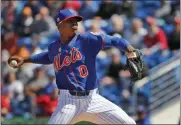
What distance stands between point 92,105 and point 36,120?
400 cm

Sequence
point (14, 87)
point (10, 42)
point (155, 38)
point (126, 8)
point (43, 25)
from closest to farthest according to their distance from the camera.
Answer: point (14, 87) < point (155, 38) < point (10, 42) < point (43, 25) < point (126, 8)

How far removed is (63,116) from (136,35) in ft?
21.1

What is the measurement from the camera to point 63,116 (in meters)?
6.45

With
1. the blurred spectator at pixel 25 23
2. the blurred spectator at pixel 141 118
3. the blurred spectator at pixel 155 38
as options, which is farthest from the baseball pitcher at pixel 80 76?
the blurred spectator at pixel 25 23

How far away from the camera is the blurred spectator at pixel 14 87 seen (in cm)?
1198

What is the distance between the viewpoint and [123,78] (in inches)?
467

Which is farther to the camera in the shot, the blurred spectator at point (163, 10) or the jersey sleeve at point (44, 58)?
the blurred spectator at point (163, 10)

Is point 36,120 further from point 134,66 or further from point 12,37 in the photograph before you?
point 134,66

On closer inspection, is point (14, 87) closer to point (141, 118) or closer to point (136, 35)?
point (136, 35)

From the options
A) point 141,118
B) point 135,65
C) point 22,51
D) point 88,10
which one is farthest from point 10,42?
point 135,65

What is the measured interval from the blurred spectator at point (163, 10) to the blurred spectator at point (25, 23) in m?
2.89

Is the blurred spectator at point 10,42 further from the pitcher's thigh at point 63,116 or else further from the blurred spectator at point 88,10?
the pitcher's thigh at point 63,116

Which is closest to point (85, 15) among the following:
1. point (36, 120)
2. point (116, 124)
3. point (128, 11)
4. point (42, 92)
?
point (128, 11)

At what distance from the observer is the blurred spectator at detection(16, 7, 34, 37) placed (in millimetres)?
13719
